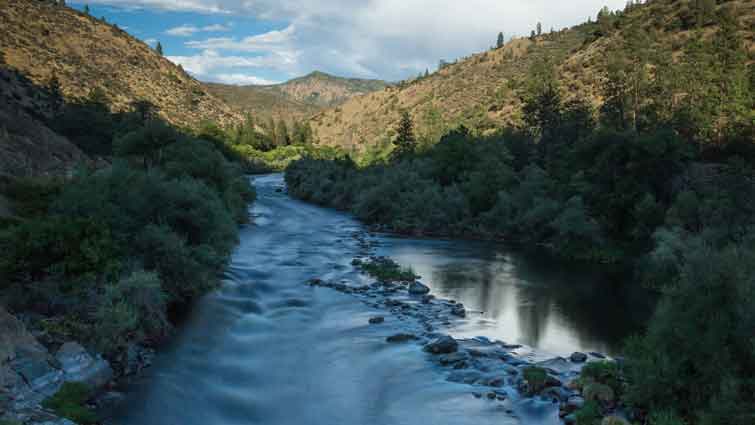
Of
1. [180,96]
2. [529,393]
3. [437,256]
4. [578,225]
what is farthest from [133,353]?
[180,96]

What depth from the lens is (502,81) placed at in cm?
10594

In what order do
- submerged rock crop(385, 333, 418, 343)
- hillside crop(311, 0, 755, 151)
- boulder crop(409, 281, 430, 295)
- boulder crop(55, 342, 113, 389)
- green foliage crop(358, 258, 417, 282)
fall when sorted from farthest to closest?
1. hillside crop(311, 0, 755, 151)
2. green foliage crop(358, 258, 417, 282)
3. boulder crop(409, 281, 430, 295)
4. submerged rock crop(385, 333, 418, 343)
5. boulder crop(55, 342, 113, 389)

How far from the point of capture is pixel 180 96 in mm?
126875

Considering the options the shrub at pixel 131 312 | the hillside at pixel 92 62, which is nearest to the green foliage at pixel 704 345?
the shrub at pixel 131 312

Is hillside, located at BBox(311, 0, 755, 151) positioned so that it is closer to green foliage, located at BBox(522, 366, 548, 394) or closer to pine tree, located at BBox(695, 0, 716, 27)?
pine tree, located at BBox(695, 0, 716, 27)

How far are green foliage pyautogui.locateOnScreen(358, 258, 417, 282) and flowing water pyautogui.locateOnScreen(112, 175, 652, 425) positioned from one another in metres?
0.86

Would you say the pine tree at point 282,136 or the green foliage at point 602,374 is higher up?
the pine tree at point 282,136

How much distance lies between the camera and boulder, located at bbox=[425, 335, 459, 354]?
19.3 meters

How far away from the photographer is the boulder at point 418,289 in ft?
90.4

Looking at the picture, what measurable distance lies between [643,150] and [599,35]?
218ft

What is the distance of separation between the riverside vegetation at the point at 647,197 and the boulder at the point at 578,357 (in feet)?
8.20

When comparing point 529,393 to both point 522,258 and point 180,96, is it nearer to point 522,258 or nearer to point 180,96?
point 522,258

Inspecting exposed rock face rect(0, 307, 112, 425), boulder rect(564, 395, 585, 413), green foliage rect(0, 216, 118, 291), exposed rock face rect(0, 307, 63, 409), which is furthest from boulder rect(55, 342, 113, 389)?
boulder rect(564, 395, 585, 413)

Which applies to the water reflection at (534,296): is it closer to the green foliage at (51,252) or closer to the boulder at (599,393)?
the boulder at (599,393)
